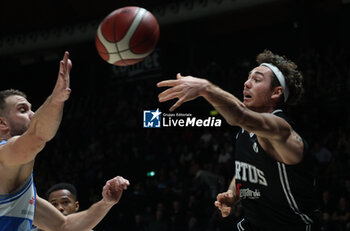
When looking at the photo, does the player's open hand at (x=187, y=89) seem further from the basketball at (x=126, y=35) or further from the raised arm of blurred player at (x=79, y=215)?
the basketball at (x=126, y=35)

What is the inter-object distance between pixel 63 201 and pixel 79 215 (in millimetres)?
556

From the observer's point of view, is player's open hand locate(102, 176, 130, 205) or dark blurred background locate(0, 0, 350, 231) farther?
dark blurred background locate(0, 0, 350, 231)

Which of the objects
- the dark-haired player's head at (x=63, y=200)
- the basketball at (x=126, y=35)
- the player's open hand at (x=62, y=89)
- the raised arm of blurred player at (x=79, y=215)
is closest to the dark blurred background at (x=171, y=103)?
the dark-haired player's head at (x=63, y=200)

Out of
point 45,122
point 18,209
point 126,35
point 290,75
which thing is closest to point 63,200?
point 18,209

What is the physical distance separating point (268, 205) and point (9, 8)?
1462 centimetres

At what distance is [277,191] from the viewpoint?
3.11 m

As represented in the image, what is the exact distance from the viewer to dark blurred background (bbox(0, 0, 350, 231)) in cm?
866

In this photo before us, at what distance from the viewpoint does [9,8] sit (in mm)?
15797

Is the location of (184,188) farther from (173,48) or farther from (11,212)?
(173,48)

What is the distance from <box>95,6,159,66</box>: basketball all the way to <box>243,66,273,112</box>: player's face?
5.17 feet

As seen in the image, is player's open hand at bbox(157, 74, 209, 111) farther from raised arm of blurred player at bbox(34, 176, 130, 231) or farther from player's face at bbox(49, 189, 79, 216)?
player's face at bbox(49, 189, 79, 216)

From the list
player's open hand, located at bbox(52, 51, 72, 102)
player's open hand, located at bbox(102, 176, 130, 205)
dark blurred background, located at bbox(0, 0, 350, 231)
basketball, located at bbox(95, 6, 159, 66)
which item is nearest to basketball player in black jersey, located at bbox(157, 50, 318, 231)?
player's open hand, located at bbox(52, 51, 72, 102)

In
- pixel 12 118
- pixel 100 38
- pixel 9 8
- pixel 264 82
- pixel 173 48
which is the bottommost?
pixel 12 118

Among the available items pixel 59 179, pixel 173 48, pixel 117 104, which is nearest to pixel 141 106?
pixel 117 104
